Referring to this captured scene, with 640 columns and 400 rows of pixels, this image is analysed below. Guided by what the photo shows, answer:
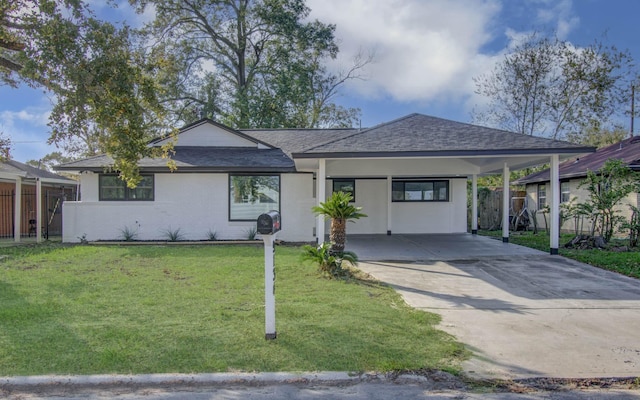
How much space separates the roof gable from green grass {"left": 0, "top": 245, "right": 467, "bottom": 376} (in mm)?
7967

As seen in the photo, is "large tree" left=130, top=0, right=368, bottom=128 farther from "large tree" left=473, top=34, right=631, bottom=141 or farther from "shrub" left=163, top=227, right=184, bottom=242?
"shrub" left=163, top=227, right=184, bottom=242

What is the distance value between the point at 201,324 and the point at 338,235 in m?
3.77

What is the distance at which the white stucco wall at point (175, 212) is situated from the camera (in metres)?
13.6

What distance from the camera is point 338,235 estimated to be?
816 centimetres

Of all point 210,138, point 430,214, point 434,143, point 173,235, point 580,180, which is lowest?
point 173,235

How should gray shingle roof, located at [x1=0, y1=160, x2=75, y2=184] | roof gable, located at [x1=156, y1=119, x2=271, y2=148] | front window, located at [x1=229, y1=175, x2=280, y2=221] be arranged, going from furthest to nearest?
roof gable, located at [x1=156, y1=119, x2=271, y2=148], gray shingle roof, located at [x1=0, y1=160, x2=75, y2=184], front window, located at [x1=229, y1=175, x2=280, y2=221]

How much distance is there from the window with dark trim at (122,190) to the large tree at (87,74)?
19.0 ft

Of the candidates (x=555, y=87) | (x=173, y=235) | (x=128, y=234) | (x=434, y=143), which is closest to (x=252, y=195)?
(x=173, y=235)

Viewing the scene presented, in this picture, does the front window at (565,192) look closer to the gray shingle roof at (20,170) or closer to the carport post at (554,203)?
the carport post at (554,203)

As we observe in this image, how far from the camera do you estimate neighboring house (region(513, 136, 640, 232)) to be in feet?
49.2

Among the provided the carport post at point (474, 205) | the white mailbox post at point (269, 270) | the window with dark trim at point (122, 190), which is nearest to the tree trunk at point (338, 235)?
the white mailbox post at point (269, 270)

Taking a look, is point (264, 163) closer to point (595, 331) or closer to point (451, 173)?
point (451, 173)

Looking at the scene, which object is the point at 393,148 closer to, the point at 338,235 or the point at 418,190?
the point at 338,235

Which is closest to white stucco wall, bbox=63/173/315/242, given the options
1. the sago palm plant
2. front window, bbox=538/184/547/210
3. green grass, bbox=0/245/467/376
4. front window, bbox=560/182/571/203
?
green grass, bbox=0/245/467/376
